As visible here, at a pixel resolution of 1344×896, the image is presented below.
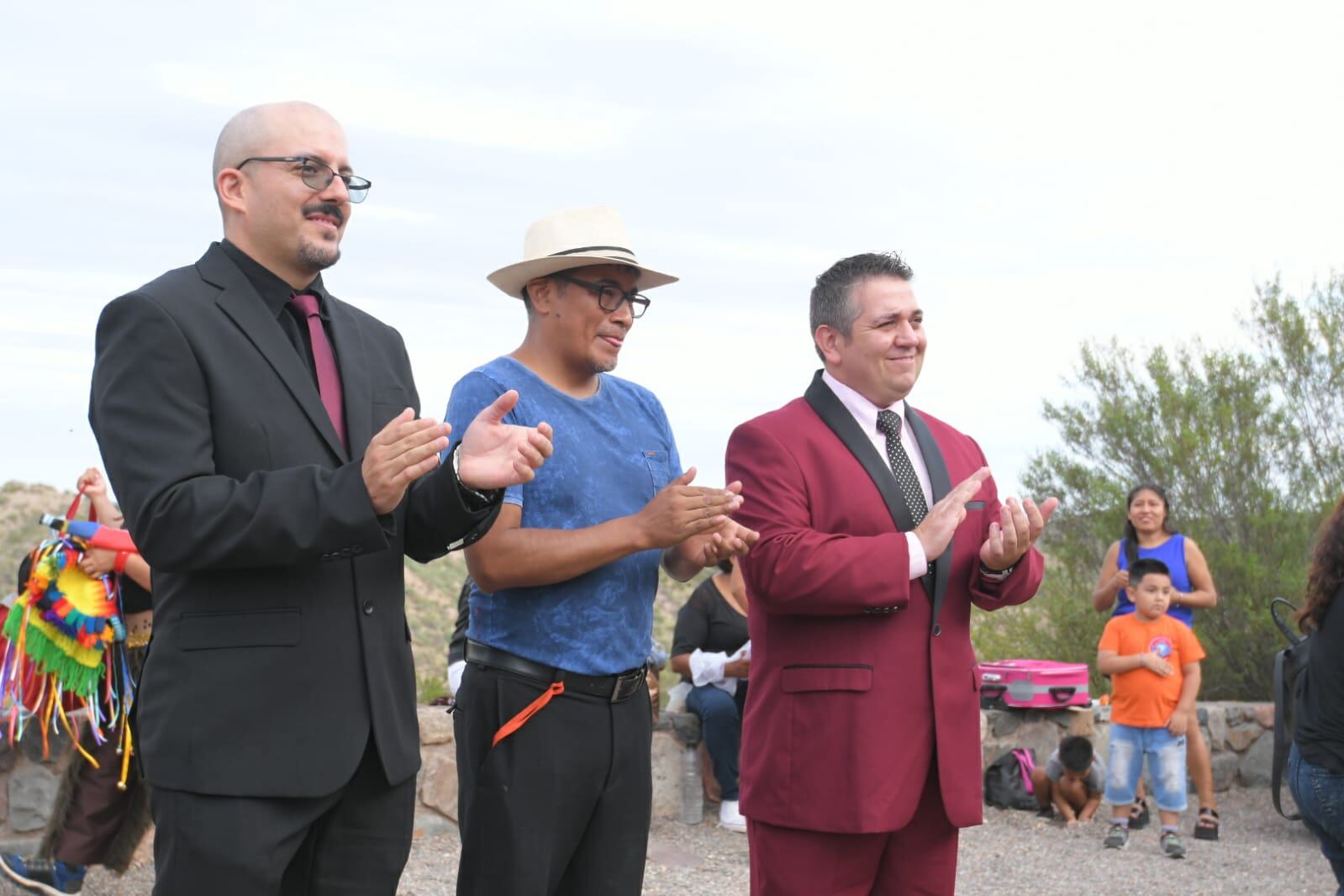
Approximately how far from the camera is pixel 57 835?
18.0 feet

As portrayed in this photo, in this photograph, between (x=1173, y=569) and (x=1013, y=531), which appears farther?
(x=1173, y=569)

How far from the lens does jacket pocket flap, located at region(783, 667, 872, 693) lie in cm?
324

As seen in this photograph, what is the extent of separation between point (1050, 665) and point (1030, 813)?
1168 mm

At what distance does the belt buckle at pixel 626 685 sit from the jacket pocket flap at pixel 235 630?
88 cm

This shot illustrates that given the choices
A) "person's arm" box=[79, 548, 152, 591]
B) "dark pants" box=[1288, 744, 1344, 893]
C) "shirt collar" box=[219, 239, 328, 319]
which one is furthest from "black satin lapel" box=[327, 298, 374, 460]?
"dark pants" box=[1288, 744, 1344, 893]

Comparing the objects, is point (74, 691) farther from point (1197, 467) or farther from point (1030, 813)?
point (1197, 467)

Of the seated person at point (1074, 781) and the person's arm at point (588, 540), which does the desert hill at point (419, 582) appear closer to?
the seated person at point (1074, 781)

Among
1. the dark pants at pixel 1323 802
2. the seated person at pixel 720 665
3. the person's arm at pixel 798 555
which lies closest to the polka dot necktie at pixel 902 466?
the person's arm at pixel 798 555

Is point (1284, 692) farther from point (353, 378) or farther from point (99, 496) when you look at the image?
point (99, 496)

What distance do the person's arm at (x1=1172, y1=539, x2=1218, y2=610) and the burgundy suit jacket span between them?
5013mm

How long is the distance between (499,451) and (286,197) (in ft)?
2.03

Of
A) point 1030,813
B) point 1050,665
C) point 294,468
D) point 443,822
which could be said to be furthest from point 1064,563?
point 294,468

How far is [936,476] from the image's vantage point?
349 cm

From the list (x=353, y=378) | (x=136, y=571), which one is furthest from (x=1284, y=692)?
(x=136, y=571)
